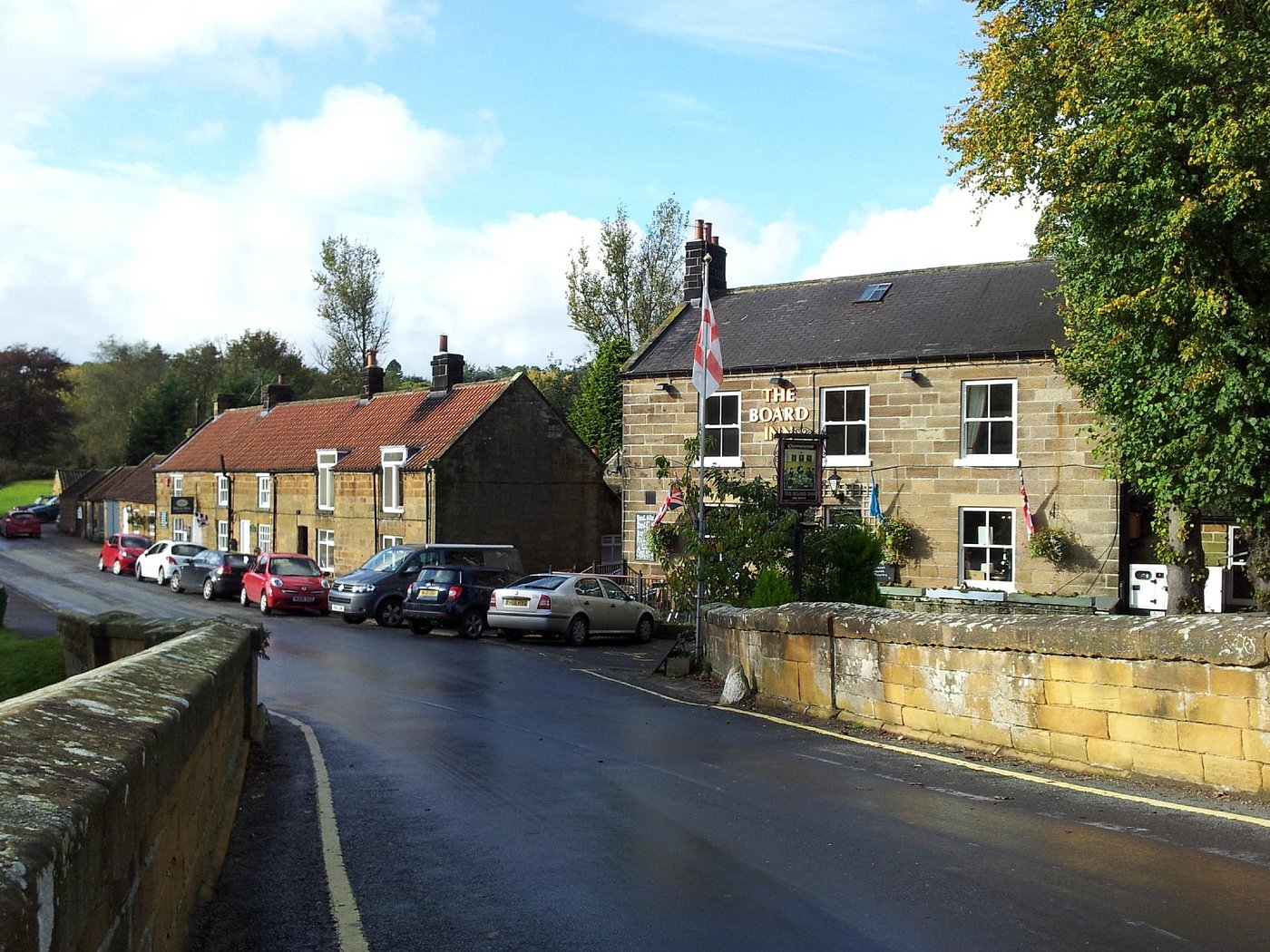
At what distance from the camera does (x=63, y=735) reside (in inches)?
140

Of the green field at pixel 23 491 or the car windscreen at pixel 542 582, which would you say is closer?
the car windscreen at pixel 542 582

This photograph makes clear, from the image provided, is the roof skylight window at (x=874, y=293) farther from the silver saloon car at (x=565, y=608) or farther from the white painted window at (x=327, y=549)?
the white painted window at (x=327, y=549)

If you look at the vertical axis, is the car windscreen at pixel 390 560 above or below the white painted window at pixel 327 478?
below

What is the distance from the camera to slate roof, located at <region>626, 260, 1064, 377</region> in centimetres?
2595

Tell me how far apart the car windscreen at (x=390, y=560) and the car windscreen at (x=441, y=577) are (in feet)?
9.48

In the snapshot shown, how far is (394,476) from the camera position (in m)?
38.2

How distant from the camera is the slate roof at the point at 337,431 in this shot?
3872 cm

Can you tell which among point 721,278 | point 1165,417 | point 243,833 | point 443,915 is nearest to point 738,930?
point 443,915

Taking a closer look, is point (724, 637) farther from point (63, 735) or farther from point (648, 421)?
point (648, 421)

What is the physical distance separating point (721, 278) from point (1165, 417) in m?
18.4

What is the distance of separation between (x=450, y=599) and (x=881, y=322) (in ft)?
41.6

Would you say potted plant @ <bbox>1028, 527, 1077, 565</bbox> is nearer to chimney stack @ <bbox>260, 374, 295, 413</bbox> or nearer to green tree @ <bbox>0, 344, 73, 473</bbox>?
chimney stack @ <bbox>260, 374, 295, 413</bbox>

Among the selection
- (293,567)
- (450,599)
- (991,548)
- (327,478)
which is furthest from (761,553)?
(327,478)

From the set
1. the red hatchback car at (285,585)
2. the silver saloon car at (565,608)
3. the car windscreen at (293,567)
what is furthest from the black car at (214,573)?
the silver saloon car at (565,608)
